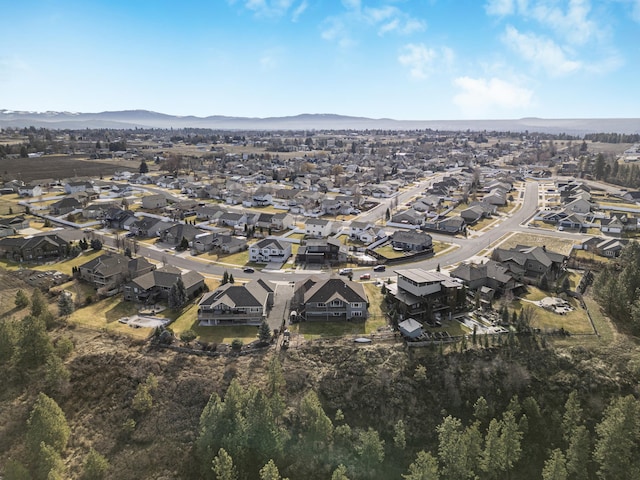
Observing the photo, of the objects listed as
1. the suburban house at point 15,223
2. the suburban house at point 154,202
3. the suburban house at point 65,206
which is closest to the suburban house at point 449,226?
the suburban house at point 154,202

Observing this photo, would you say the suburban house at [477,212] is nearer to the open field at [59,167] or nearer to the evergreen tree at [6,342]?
the evergreen tree at [6,342]

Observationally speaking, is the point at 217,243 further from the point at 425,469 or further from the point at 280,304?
the point at 425,469

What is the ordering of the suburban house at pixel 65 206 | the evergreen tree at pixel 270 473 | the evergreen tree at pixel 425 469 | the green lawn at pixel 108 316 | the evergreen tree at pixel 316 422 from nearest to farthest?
the evergreen tree at pixel 425 469, the evergreen tree at pixel 270 473, the evergreen tree at pixel 316 422, the green lawn at pixel 108 316, the suburban house at pixel 65 206

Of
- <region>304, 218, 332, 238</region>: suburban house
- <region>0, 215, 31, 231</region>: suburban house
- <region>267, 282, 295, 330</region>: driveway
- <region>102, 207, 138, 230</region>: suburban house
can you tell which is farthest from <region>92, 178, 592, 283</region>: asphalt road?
<region>0, 215, 31, 231</region>: suburban house

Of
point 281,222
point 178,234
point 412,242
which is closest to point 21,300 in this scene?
point 178,234

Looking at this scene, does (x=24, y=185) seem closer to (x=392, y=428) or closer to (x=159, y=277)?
(x=159, y=277)
